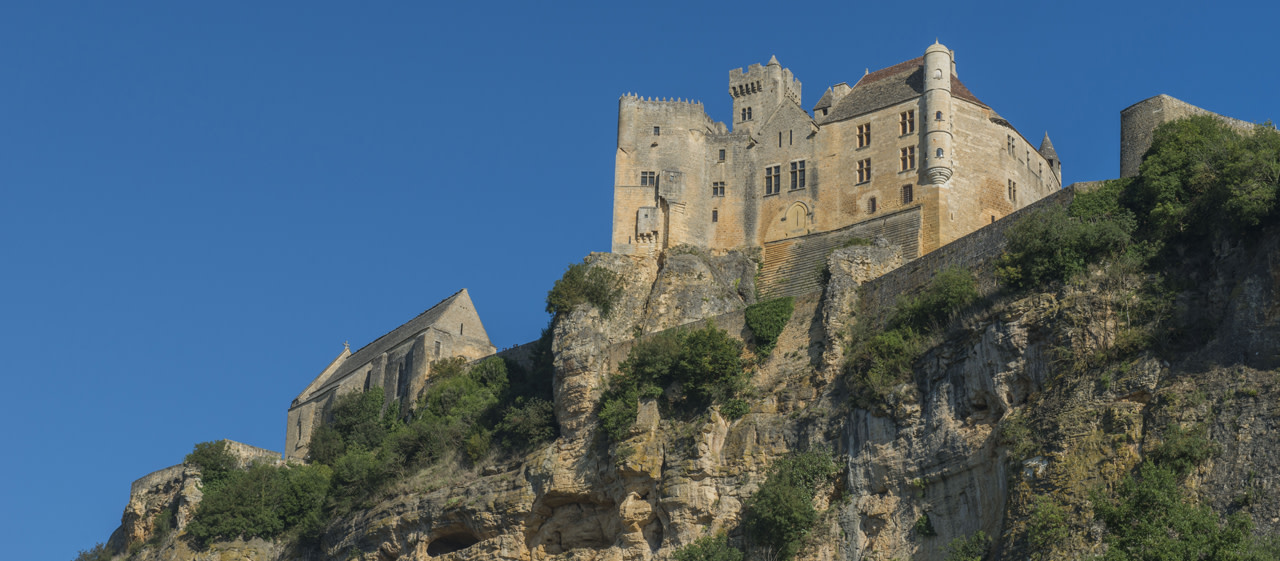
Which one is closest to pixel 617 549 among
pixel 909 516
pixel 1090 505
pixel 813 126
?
pixel 909 516

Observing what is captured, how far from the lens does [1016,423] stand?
90.0 ft

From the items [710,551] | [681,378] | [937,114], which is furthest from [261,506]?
[937,114]

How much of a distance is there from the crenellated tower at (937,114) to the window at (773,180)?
5.23 m

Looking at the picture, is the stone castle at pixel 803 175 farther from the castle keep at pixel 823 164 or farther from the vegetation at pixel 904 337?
the vegetation at pixel 904 337

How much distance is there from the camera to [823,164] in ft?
163

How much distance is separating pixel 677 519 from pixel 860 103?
20.2 meters

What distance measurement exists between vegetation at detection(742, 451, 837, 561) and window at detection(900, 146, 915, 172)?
55.0 ft

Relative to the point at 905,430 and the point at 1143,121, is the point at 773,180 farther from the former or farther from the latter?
the point at 905,430

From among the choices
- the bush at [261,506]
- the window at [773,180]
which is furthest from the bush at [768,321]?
the bush at [261,506]

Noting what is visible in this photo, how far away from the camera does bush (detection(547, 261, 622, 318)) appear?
4284 centimetres

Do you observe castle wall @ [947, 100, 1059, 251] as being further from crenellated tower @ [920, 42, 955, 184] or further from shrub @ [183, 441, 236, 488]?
shrub @ [183, 441, 236, 488]

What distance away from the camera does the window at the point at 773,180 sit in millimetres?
50375

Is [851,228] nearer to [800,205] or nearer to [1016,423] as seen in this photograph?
[800,205]

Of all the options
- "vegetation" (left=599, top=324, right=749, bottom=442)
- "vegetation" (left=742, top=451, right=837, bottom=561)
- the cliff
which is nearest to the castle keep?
the cliff
